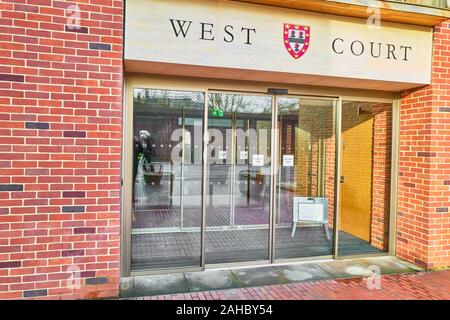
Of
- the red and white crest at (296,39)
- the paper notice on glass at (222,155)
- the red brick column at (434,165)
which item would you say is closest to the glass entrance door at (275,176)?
the paper notice on glass at (222,155)

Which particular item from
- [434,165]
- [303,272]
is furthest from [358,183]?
[303,272]

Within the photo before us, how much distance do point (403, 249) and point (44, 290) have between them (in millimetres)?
4811

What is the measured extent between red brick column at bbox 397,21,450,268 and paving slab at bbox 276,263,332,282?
4.93 ft

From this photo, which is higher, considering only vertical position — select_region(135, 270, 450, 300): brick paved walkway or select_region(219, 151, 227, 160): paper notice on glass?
select_region(219, 151, 227, 160): paper notice on glass

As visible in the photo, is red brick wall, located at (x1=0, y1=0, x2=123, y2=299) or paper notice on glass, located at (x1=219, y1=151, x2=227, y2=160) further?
paper notice on glass, located at (x1=219, y1=151, x2=227, y2=160)

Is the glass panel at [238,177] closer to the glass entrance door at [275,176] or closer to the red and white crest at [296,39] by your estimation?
the glass entrance door at [275,176]

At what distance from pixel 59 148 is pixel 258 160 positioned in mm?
3457

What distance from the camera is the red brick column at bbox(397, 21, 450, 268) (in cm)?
464

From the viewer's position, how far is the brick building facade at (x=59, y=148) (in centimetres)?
331

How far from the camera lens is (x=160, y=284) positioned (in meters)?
4.01

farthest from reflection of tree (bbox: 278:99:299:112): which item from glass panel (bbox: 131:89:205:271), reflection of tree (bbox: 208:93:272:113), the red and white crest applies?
glass panel (bbox: 131:89:205:271)

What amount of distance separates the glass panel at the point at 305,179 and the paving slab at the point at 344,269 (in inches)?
10.7

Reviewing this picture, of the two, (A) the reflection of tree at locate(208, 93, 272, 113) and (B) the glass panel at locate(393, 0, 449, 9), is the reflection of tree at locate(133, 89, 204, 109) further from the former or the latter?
(B) the glass panel at locate(393, 0, 449, 9)

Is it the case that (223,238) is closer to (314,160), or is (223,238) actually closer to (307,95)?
(314,160)
